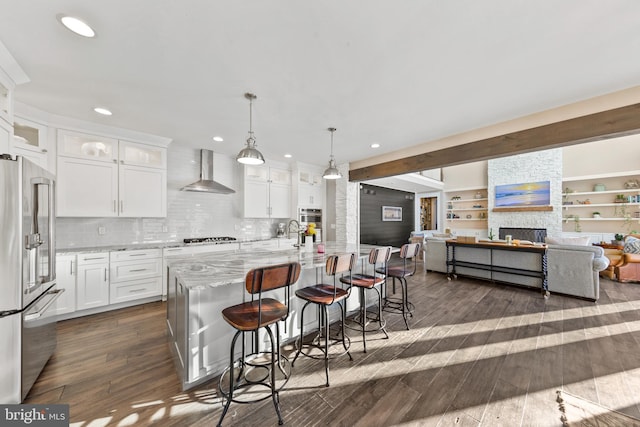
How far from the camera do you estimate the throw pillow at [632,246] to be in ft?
16.3

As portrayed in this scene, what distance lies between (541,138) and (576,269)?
2432 mm

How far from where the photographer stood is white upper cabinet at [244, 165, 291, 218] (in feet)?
16.2

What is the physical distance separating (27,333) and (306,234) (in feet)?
8.60

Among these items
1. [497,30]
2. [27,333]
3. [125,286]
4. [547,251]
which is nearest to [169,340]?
[27,333]

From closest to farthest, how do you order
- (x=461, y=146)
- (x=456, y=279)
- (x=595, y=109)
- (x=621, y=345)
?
(x=621, y=345), (x=595, y=109), (x=461, y=146), (x=456, y=279)

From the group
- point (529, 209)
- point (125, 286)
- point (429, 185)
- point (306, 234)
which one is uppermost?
point (429, 185)

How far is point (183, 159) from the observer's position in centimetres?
444

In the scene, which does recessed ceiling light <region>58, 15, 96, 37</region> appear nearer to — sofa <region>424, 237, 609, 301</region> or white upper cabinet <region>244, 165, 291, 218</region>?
white upper cabinet <region>244, 165, 291, 218</region>

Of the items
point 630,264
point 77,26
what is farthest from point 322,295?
point 630,264

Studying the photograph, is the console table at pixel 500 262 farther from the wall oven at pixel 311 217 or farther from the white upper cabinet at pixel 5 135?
the white upper cabinet at pixel 5 135

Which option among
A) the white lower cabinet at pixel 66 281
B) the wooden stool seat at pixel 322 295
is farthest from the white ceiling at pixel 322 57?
the wooden stool seat at pixel 322 295

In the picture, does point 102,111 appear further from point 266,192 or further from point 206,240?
point 266,192

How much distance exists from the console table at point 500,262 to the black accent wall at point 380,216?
7.85 ft

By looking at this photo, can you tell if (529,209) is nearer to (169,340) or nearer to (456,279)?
(456,279)
